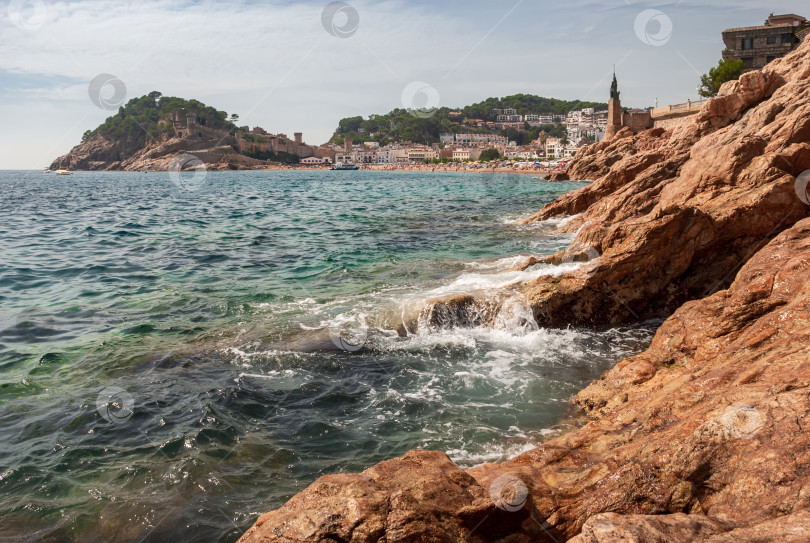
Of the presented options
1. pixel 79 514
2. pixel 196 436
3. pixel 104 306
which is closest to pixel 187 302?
pixel 104 306

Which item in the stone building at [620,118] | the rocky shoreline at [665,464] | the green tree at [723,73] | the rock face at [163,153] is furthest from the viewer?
the rock face at [163,153]

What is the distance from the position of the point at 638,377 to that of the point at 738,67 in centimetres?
5938

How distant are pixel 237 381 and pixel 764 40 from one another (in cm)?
6817

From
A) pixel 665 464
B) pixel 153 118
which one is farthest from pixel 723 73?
pixel 153 118

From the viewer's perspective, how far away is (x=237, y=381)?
28.6 feet

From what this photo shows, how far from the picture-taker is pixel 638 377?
718 centimetres

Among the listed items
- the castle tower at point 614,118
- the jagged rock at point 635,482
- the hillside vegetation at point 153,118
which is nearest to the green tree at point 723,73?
the castle tower at point 614,118

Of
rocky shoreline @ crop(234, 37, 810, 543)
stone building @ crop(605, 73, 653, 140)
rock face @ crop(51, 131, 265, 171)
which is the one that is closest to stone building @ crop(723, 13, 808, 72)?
stone building @ crop(605, 73, 653, 140)

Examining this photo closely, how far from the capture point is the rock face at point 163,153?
177 meters

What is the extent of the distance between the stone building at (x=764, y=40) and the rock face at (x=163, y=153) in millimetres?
156156

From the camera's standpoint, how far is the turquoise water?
19.5 feet

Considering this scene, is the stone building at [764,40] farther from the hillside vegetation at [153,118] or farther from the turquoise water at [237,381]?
the hillside vegetation at [153,118]

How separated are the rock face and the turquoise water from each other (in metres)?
173

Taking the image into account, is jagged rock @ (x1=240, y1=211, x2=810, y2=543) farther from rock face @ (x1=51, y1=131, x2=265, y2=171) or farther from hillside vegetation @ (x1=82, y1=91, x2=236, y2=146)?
hillside vegetation @ (x1=82, y1=91, x2=236, y2=146)
